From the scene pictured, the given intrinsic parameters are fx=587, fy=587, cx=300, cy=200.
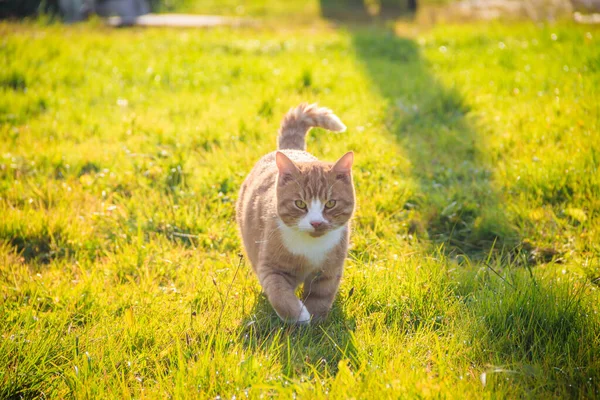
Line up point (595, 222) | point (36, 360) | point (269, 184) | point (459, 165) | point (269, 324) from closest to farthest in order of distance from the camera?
point (36, 360) → point (269, 324) → point (269, 184) → point (595, 222) → point (459, 165)

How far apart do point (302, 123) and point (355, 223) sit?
0.76 meters

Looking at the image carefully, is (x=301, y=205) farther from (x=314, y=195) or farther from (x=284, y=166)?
(x=284, y=166)

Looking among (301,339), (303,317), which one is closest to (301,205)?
(303,317)

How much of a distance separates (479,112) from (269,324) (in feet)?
11.3

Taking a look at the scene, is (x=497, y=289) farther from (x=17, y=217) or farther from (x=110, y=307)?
(x=17, y=217)

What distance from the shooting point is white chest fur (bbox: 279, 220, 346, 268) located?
302cm

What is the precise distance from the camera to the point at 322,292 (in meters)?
3.02

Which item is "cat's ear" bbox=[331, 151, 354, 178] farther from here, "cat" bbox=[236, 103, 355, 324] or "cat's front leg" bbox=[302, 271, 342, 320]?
A: "cat's front leg" bbox=[302, 271, 342, 320]

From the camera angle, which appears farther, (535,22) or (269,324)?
(535,22)

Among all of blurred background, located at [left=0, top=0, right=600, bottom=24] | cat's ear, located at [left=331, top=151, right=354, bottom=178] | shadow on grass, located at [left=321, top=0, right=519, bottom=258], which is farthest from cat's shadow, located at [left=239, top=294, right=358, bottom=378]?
blurred background, located at [left=0, top=0, right=600, bottom=24]

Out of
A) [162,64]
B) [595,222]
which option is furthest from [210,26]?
[595,222]

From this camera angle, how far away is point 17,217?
151 inches

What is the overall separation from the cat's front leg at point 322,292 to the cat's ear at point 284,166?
1.78 ft

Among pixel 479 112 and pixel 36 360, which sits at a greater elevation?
pixel 479 112
